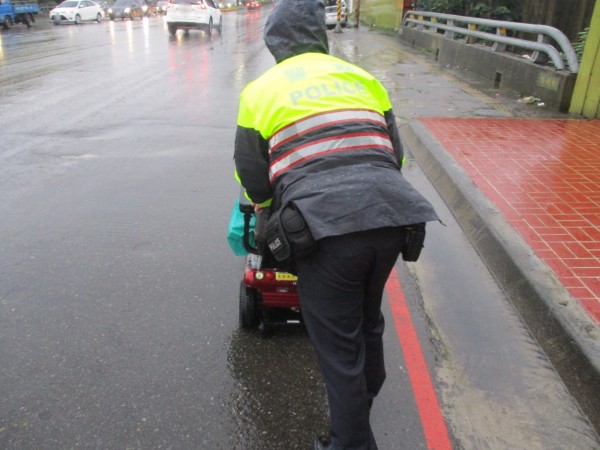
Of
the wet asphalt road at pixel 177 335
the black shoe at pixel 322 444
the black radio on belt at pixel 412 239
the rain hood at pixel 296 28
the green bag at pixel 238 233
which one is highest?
the rain hood at pixel 296 28

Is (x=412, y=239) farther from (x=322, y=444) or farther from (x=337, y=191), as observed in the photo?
(x=322, y=444)

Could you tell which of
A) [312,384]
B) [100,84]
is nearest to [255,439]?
[312,384]

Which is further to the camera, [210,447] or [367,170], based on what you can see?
[210,447]

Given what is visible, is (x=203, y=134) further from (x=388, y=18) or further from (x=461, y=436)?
(x=388, y=18)

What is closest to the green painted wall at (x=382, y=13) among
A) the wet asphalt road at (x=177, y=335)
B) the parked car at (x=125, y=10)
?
the parked car at (x=125, y=10)

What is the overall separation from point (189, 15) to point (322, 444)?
25.5 metres

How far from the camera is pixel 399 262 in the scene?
4.08m

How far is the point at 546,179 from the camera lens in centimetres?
530

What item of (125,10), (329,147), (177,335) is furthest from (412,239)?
(125,10)

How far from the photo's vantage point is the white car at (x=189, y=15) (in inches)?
964

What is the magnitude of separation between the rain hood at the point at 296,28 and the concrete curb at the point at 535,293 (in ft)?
6.74

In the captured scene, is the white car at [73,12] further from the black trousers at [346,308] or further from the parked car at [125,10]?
the black trousers at [346,308]

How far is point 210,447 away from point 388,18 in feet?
94.4

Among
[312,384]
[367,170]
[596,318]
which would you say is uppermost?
[367,170]
